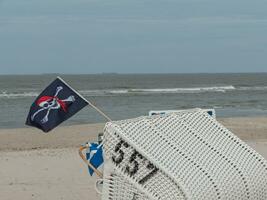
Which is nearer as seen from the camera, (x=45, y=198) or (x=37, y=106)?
(x=37, y=106)

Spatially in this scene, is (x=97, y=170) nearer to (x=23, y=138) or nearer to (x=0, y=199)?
(x=0, y=199)

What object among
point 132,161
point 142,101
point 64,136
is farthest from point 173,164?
point 142,101

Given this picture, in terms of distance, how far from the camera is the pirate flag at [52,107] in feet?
18.3

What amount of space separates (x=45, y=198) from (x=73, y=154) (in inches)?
191

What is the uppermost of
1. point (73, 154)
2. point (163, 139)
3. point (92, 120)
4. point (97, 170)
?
point (163, 139)

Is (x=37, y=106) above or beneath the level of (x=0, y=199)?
above

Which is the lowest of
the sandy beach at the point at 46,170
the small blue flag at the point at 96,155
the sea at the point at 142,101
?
the sea at the point at 142,101

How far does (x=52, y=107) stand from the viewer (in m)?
5.63

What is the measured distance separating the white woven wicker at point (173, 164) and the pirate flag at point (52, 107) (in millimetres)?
1170

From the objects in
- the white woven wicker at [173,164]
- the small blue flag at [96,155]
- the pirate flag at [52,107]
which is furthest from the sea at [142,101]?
the white woven wicker at [173,164]

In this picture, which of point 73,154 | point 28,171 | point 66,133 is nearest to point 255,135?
point 66,133

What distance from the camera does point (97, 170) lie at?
5281 millimetres

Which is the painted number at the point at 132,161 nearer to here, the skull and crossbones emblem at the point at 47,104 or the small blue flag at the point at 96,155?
the small blue flag at the point at 96,155

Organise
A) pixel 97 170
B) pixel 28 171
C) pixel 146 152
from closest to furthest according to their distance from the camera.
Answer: pixel 146 152 < pixel 97 170 < pixel 28 171
